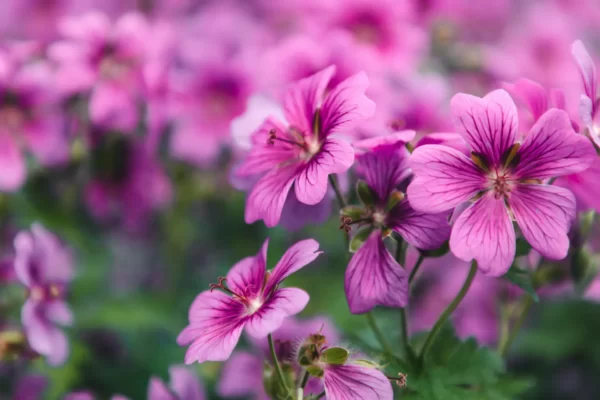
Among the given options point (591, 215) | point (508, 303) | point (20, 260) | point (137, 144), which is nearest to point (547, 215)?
point (591, 215)

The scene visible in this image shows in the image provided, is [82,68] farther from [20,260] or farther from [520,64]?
[520,64]

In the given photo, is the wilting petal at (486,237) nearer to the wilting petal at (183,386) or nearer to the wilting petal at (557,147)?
the wilting petal at (557,147)

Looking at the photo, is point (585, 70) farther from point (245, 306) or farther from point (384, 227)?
point (245, 306)

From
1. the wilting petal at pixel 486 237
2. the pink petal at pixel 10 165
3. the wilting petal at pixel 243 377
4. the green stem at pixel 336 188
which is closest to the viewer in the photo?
the wilting petal at pixel 486 237

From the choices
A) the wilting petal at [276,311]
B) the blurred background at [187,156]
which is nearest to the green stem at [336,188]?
the wilting petal at [276,311]

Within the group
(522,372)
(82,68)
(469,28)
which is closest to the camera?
(82,68)

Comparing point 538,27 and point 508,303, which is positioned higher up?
point 538,27
